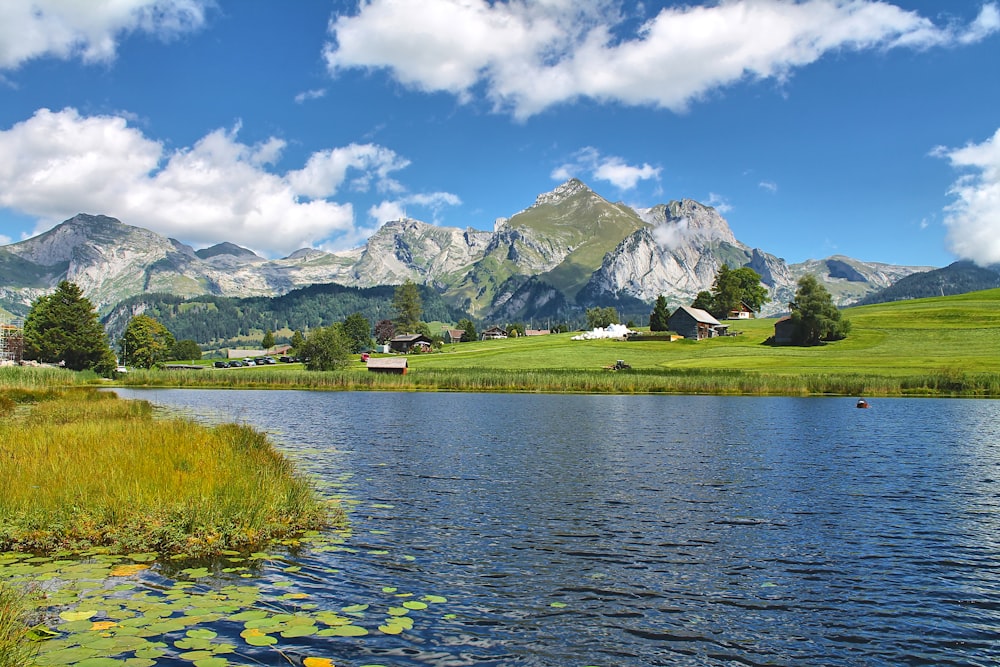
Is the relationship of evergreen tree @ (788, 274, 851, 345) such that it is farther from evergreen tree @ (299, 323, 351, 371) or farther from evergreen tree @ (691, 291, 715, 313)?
evergreen tree @ (299, 323, 351, 371)

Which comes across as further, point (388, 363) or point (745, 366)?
point (388, 363)

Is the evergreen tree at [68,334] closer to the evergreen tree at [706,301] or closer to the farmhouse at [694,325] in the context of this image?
the farmhouse at [694,325]

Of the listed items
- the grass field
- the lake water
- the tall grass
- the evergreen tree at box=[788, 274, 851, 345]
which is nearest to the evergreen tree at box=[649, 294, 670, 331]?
the grass field

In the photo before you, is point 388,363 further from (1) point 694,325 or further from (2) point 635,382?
(1) point 694,325

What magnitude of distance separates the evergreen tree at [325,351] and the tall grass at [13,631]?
131602 mm

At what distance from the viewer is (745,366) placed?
110812 mm

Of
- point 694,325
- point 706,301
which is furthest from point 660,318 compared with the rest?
point 706,301

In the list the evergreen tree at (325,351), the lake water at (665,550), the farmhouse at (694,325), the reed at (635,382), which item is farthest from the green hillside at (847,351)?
the lake water at (665,550)

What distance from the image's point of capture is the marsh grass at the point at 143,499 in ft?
54.3

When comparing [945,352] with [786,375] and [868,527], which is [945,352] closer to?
[786,375]

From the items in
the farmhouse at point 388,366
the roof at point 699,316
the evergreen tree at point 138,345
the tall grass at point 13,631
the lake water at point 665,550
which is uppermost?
the roof at point 699,316

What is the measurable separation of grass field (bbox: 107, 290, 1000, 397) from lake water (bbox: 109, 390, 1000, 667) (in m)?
49.6

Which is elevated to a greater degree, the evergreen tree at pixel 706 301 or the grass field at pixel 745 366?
the evergreen tree at pixel 706 301

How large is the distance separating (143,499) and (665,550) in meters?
14.1
